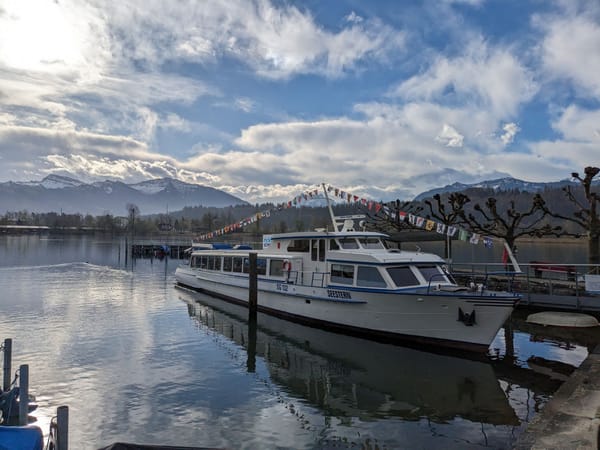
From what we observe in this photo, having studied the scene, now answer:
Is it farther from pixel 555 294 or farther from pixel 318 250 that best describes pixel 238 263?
pixel 555 294

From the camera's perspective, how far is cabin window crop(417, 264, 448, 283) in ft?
55.3

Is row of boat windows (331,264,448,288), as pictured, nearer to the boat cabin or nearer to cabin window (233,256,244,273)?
the boat cabin

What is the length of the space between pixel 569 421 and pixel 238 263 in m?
20.0

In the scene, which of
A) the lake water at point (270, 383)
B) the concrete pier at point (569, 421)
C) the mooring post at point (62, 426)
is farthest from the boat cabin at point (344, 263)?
the mooring post at point (62, 426)

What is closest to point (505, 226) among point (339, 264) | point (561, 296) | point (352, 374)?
point (561, 296)

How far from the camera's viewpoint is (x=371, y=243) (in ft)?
65.3

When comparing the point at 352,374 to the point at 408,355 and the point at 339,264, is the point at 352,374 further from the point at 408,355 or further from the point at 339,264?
the point at 339,264

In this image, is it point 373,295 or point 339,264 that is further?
point 339,264

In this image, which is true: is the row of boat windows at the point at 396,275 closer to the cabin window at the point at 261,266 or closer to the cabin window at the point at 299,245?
the cabin window at the point at 299,245

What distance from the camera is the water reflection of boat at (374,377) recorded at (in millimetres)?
10773

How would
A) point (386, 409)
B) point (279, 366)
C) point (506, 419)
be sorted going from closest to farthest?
1. point (506, 419)
2. point (386, 409)
3. point (279, 366)

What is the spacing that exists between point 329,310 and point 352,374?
16.6ft

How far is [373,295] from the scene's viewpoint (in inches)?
658

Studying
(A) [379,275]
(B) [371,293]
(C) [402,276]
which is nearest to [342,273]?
(B) [371,293]
